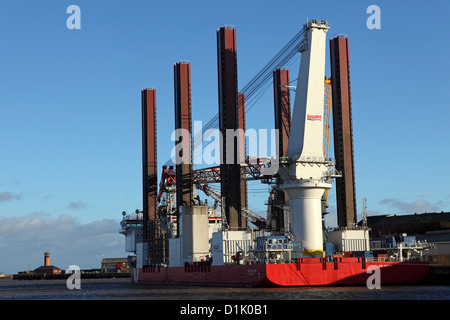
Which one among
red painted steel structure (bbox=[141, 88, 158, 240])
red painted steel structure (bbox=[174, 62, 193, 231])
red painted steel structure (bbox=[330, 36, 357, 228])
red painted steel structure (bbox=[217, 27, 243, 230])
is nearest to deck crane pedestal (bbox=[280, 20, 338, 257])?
red painted steel structure (bbox=[330, 36, 357, 228])

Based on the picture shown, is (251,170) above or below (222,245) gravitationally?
above

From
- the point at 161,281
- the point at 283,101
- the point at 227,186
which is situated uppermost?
the point at 283,101

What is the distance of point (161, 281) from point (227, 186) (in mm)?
20883

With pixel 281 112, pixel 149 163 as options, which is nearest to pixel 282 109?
pixel 281 112

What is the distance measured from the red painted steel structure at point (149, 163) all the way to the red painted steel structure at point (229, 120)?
2524cm

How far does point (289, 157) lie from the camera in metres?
62.4

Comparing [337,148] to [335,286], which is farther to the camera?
[337,148]

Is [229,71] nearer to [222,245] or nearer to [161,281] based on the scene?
[222,245]

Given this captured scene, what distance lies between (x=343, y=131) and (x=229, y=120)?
12.5 meters

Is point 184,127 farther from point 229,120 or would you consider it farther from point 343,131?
point 343,131

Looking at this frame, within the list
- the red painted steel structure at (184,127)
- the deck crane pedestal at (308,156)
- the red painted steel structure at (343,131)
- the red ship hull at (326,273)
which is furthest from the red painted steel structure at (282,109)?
the red ship hull at (326,273)

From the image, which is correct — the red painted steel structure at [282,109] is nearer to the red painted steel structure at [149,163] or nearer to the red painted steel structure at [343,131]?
the red painted steel structure at [343,131]
